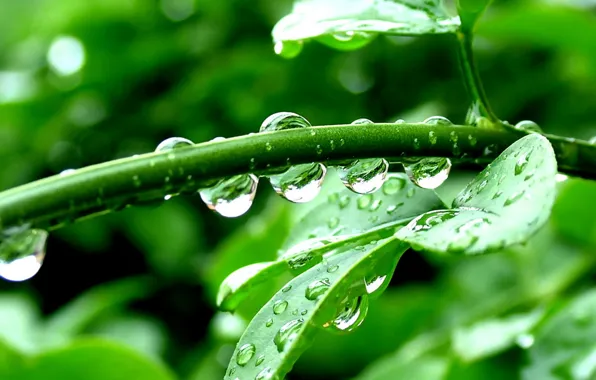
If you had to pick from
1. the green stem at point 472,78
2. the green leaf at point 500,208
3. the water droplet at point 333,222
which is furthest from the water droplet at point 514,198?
the water droplet at point 333,222

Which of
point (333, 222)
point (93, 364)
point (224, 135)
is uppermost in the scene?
point (333, 222)

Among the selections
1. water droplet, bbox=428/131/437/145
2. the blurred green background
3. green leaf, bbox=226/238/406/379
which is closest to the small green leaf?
green leaf, bbox=226/238/406/379

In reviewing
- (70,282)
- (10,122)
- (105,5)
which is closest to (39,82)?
(10,122)

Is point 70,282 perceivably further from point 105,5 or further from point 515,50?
point 515,50

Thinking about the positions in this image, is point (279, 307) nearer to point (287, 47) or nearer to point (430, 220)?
point (430, 220)

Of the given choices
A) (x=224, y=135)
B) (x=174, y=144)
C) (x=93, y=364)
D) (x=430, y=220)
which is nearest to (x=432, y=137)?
(x=430, y=220)

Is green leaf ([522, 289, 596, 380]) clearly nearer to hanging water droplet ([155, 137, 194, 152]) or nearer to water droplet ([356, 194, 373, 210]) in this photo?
water droplet ([356, 194, 373, 210])

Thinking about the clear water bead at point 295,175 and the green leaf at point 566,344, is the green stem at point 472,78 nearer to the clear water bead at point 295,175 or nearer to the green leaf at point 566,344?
the clear water bead at point 295,175
